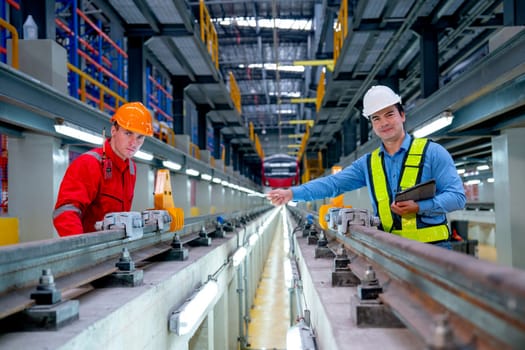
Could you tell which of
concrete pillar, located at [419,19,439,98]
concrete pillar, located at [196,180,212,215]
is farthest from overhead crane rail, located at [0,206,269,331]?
concrete pillar, located at [196,180,212,215]

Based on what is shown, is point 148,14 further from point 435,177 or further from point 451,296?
point 451,296

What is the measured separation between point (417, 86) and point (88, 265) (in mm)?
10521

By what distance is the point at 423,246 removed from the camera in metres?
1.36

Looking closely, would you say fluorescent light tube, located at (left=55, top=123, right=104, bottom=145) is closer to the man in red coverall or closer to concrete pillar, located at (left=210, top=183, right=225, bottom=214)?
the man in red coverall

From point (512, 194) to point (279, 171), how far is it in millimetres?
17332

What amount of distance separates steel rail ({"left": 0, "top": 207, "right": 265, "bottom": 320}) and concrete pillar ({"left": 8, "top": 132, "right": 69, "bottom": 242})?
3228 mm

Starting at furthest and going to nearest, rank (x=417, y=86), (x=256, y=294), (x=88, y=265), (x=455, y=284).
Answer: (x=417, y=86) → (x=256, y=294) → (x=88, y=265) → (x=455, y=284)

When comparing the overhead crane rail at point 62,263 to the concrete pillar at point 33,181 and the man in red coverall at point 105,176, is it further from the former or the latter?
the concrete pillar at point 33,181

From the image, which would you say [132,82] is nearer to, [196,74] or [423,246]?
[196,74]

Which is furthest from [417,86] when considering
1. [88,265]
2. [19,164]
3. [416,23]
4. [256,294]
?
[88,265]

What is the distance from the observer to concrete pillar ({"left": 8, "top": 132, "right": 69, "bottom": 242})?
5.41 meters

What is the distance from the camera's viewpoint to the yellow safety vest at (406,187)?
2.38 m

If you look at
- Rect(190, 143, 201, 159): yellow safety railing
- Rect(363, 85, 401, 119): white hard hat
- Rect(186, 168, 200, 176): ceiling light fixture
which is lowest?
Rect(363, 85, 401, 119): white hard hat

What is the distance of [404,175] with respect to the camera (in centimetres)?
245
